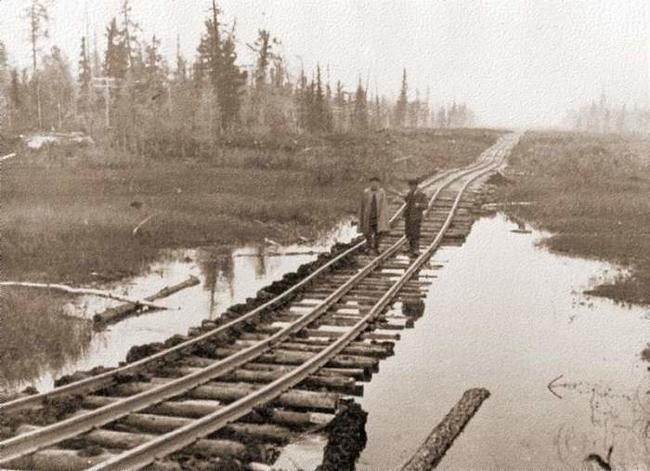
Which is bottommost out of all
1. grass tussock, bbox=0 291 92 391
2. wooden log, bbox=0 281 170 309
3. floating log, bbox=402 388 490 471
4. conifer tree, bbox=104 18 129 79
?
A: floating log, bbox=402 388 490 471

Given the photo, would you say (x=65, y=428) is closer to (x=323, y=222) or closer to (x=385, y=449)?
(x=385, y=449)

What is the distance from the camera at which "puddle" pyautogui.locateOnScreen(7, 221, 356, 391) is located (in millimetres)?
10593

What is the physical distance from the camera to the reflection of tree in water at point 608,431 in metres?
7.06

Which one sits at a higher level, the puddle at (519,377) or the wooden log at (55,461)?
the wooden log at (55,461)

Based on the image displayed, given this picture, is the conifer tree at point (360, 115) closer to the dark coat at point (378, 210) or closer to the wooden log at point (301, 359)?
the dark coat at point (378, 210)

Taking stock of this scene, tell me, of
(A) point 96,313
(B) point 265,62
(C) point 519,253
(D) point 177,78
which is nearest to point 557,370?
(A) point 96,313

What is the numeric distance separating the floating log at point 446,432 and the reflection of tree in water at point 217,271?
5.68 metres

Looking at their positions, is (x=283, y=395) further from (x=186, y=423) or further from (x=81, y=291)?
(x=81, y=291)

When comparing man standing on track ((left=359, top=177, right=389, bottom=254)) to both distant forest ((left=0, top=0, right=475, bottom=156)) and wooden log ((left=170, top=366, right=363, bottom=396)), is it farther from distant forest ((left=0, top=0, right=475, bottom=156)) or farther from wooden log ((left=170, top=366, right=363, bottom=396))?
distant forest ((left=0, top=0, right=475, bottom=156))

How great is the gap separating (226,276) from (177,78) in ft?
254

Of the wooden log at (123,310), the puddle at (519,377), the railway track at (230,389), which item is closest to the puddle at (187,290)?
the wooden log at (123,310)

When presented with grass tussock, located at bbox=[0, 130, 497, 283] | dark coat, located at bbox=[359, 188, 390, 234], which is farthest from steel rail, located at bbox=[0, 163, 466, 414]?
grass tussock, located at bbox=[0, 130, 497, 283]

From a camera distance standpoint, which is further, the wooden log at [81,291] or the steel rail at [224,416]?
the wooden log at [81,291]

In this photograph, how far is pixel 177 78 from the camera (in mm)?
88938
